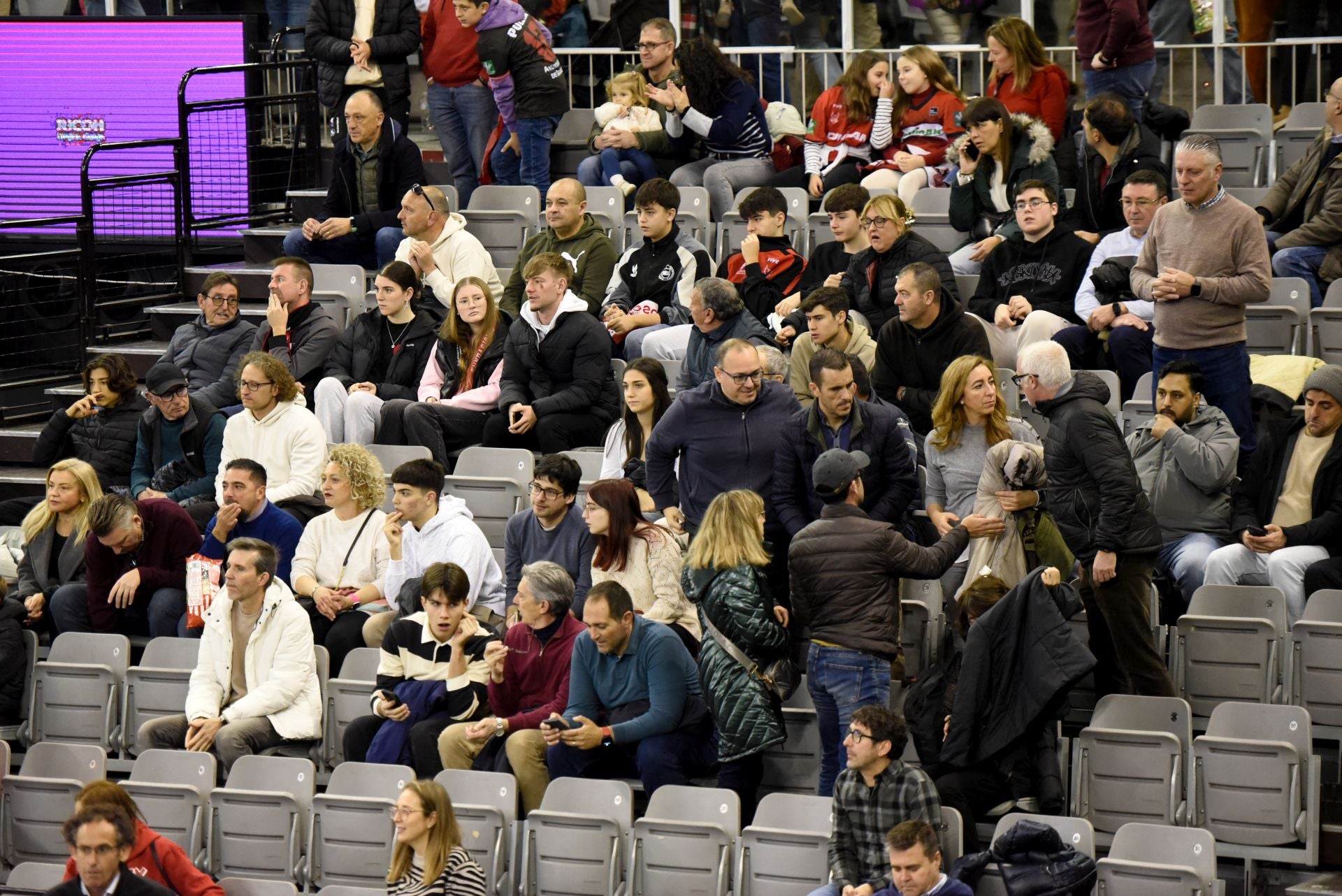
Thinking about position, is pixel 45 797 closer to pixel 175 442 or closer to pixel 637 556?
pixel 175 442

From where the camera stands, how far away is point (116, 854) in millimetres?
6672

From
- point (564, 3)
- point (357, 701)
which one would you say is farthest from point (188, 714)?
point (564, 3)

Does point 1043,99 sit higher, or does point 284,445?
point 1043,99

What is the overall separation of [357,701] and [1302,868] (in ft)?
12.2

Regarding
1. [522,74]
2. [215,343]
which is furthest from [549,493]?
[522,74]

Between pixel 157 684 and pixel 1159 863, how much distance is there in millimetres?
4335

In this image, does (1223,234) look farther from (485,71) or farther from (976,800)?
(485,71)

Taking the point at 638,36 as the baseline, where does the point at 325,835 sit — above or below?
below

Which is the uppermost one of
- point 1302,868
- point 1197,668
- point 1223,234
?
point 1223,234

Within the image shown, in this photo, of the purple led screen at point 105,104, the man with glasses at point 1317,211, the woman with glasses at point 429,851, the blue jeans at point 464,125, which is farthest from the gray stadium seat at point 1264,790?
the purple led screen at point 105,104

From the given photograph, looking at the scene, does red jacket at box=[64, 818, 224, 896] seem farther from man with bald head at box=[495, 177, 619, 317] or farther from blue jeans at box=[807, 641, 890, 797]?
man with bald head at box=[495, 177, 619, 317]

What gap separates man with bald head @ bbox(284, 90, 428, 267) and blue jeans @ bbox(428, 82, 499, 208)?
0.60 meters

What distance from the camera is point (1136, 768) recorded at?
22.6ft

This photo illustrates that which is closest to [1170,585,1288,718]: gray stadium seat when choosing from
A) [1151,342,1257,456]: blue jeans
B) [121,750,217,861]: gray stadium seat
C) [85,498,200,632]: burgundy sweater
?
[1151,342,1257,456]: blue jeans
